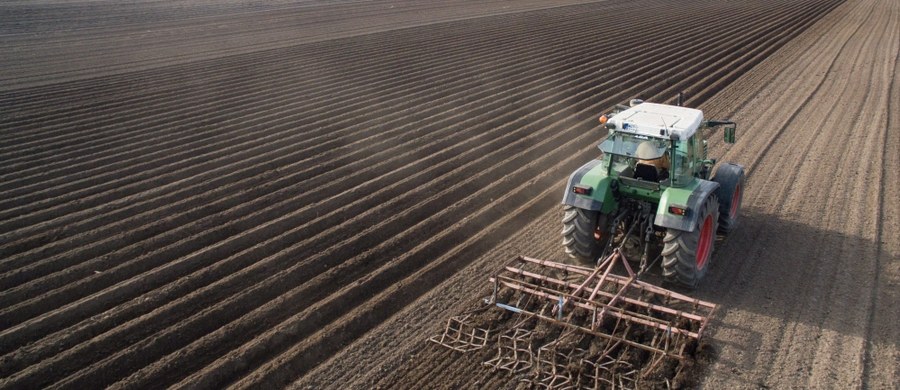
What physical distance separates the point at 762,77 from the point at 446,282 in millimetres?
14017

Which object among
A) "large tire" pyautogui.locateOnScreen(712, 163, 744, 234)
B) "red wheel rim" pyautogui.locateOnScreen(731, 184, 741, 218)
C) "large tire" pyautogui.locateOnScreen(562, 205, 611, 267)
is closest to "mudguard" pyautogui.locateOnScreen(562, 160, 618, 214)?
"large tire" pyautogui.locateOnScreen(562, 205, 611, 267)

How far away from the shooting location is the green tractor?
691 cm

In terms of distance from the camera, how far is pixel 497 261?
26.8ft

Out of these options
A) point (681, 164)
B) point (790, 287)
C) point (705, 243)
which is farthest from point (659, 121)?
point (790, 287)

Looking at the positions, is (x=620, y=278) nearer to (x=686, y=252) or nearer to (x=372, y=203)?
(x=686, y=252)

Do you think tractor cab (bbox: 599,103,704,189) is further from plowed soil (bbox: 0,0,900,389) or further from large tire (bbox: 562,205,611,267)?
plowed soil (bbox: 0,0,900,389)

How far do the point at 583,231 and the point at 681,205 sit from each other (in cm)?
114

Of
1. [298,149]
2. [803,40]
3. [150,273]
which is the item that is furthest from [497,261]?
[803,40]

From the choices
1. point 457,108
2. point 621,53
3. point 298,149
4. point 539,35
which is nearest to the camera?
point 298,149

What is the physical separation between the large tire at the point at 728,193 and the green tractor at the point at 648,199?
11.7 inches

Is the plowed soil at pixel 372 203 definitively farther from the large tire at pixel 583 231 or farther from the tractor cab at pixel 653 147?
the tractor cab at pixel 653 147

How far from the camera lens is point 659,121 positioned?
24.1 ft

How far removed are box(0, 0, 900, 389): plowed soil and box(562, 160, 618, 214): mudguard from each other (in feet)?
3.89

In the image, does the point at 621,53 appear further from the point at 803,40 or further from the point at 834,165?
the point at 834,165
